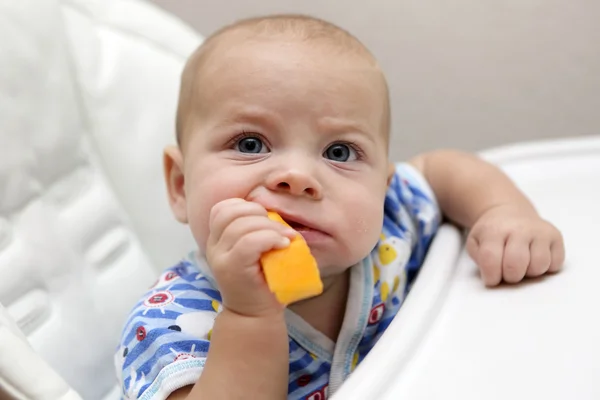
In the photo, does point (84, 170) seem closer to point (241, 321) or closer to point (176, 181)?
point (176, 181)

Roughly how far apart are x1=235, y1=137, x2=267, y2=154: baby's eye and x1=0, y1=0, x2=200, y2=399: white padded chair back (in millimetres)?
219

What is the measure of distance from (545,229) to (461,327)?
15 centimetres

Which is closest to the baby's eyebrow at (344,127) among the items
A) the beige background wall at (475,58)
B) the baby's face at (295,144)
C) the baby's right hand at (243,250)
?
the baby's face at (295,144)

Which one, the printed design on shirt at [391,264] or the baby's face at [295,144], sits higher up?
the baby's face at [295,144]

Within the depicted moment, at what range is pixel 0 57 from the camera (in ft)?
2.05

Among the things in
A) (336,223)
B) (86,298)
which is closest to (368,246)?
(336,223)

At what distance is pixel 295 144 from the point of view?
0.51 m

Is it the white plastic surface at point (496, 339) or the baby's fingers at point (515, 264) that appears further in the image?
the baby's fingers at point (515, 264)

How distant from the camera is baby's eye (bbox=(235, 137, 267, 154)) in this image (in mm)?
525

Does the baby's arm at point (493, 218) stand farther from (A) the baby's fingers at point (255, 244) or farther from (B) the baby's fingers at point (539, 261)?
(A) the baby's fingers at point (255, 244)

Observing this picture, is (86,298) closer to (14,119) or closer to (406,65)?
(14,119)

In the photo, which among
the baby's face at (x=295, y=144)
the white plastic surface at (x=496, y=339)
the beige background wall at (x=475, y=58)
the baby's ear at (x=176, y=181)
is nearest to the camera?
the white plastic surface at (x=496, y=339)

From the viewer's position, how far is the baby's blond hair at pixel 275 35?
Result: 1.85 feet

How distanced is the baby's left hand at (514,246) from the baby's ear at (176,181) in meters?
0.25
